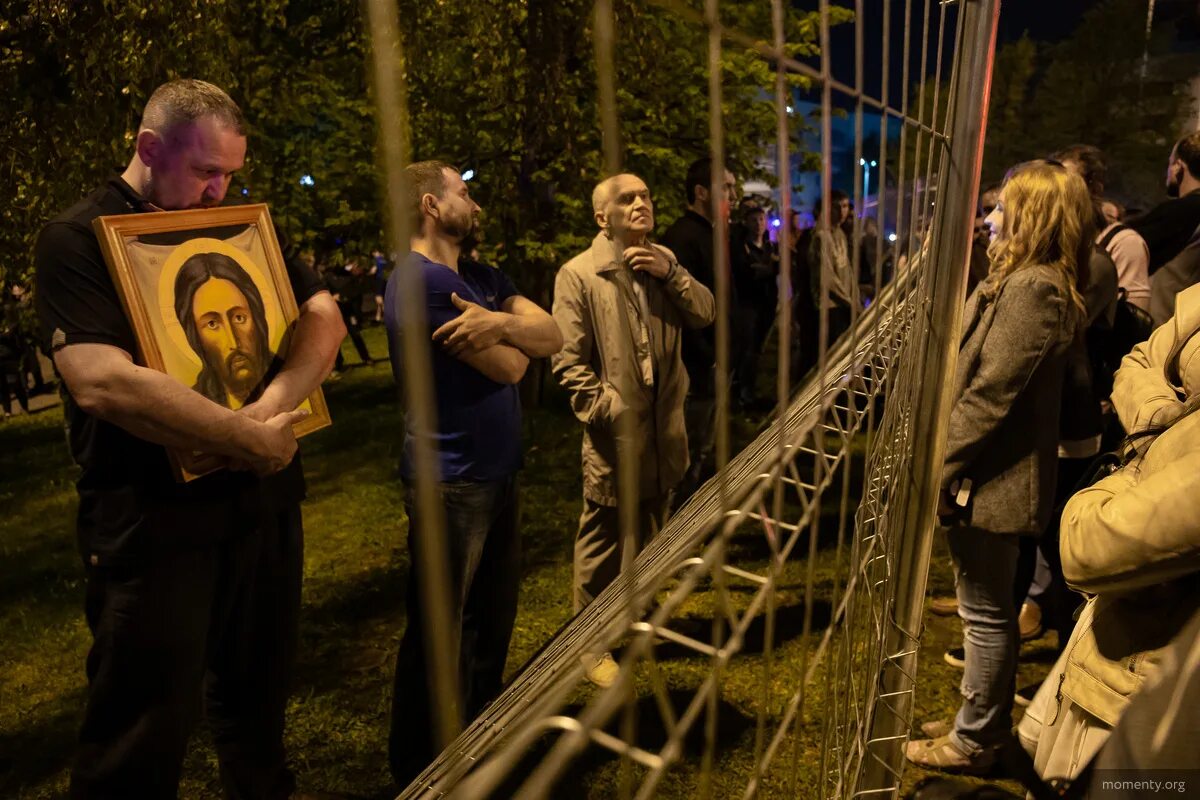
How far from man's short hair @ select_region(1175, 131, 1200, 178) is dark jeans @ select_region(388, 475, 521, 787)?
319 cm

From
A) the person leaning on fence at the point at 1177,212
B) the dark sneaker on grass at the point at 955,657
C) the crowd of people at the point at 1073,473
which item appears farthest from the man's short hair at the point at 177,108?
the person leaning on fence at the point at 1177,212

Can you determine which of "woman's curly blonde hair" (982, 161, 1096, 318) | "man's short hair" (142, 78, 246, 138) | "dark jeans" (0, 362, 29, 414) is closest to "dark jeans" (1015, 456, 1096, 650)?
"woman's curly blonde hair" (982, 161, 1096, 318)

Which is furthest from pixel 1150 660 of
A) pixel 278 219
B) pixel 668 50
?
pixel 278 219

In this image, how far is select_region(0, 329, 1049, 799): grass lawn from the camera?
2.74m

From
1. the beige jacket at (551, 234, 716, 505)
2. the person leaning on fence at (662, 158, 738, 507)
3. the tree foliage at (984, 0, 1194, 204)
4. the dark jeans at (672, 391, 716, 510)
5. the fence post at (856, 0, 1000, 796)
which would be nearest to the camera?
the fence post at (856, 0, 1000, 796)

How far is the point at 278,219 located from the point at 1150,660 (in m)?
7.31

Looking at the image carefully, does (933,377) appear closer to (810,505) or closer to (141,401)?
(810,505)

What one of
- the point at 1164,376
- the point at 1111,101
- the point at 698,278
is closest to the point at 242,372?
the point at 1164,376

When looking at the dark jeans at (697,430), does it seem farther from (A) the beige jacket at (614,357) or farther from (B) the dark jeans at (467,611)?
(B) the dark jeans at (467,611)

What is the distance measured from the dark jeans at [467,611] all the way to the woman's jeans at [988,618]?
1.37 metres

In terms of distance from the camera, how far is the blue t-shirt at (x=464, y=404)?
7.30ft

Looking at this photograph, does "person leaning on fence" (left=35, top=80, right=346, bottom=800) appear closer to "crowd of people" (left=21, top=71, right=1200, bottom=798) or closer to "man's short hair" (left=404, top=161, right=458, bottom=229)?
"crowd of people" (left=21, top=71, right=1200, bottom=798)

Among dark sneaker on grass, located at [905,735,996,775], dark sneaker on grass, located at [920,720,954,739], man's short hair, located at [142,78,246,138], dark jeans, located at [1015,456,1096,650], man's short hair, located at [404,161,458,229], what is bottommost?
dark sneaker on grass, located at [920,720,954,739]

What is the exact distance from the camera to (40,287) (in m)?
1.64
